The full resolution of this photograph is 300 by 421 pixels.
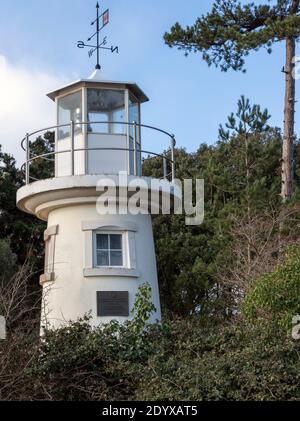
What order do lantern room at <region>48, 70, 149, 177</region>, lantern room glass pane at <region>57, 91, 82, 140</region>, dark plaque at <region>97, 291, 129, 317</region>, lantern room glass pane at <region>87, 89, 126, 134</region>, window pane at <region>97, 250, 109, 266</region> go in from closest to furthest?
dark plaque at <region>97, 291, 129, 317</region>
lantern room at <region>48, 70, 149, 177</region>
window pane at <region>97, 250, 109, 266</region>
lantern room glass pane at <region>87, 89, 126, 134</region>
lantern room glass pane at <region>57, 91, 82, 140</region>

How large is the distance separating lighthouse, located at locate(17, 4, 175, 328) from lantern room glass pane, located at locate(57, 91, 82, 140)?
0.02 metres

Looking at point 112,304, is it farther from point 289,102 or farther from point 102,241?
point 289,102

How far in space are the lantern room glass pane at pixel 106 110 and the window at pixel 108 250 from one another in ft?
6.21

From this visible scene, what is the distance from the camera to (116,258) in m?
14.9

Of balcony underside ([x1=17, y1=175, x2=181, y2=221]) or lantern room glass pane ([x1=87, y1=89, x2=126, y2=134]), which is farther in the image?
lantern room glass pane ([x1=87, y1=89, x2=126, y2=134])

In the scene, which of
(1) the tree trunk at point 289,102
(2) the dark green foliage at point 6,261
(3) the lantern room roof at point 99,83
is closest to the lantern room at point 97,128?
(3) the lantern room roof at point 99,83

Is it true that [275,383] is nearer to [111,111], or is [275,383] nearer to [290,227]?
[111,111]

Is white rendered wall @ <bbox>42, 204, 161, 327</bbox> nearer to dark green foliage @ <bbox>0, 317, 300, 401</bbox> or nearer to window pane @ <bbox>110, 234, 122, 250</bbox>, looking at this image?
window pane @ <bbox>110, 234, 122, 250</bbox>

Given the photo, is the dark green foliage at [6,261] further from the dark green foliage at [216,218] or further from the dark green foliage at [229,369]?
the dark green foliage at [229,369]

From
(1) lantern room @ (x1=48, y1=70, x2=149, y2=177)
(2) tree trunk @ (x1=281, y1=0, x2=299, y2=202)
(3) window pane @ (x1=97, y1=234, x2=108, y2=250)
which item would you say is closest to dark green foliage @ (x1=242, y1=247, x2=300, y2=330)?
(3) window pane @ (x1=97, y1=234, x2=108, y2=250)

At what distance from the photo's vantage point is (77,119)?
593 inches

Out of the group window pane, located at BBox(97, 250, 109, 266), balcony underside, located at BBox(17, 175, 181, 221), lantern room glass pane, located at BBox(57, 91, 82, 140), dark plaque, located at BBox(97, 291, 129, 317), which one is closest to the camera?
balcony underside, located at BBox(17, 175, 181, 221)

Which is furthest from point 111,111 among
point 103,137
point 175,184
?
point 175,184

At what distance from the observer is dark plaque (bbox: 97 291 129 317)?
1440 centimetres
